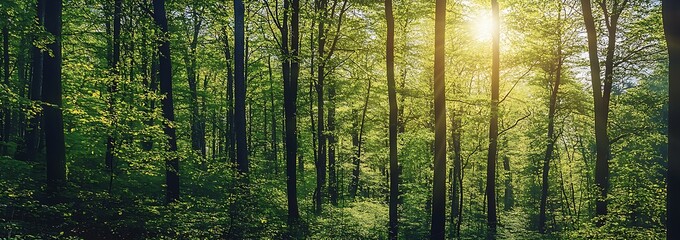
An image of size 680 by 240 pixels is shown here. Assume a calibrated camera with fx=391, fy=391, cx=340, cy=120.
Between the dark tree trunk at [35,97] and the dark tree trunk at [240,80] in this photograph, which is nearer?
the dark tree trunk at [35,97]

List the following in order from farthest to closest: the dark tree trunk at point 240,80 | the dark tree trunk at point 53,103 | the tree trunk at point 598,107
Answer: the dark tree trunk at point 240,80, the tree trunk at point 598,107, the dark tree trunk at point 53,103

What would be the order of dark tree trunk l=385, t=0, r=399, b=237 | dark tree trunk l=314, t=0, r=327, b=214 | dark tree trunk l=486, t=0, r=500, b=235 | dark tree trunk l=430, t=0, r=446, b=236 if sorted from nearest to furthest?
dark tree trunk l=430, t=0, r=446, b=236, dark tree trunk l=385, t=0, r=399, b=237, dark tree trunk l=486, t=0, r=500, b=235, dark tree trunk l=314, t=0, r=327, b=214

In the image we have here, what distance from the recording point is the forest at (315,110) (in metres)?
9.09

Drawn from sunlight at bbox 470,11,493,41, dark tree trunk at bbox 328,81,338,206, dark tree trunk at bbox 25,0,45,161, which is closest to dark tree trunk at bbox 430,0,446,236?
sunlight at bbox 470,11,493,41

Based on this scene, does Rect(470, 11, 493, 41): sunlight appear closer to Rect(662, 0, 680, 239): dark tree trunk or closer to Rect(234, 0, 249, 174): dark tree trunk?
Rect(234, 0, 249, 174): dark tree trunk

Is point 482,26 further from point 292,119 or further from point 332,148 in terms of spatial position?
point 292,119

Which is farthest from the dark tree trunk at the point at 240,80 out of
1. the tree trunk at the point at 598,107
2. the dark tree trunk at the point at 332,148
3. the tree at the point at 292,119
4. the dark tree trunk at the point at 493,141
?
the tree trunk at the point at 598,107

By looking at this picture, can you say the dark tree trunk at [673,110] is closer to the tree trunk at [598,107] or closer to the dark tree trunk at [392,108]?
the tree trunk at [598,107]

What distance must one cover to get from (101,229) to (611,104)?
21.4 m

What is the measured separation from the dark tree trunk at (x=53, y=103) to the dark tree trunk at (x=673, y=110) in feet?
41.9

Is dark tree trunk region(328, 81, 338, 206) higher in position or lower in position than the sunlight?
lower

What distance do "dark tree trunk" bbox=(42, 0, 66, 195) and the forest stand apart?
0.12 ft

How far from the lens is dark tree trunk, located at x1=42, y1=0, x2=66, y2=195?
385 inches

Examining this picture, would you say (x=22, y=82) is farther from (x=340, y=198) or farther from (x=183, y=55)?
(x=340, y=198)
